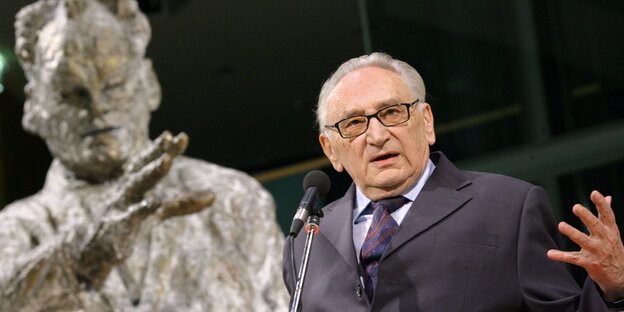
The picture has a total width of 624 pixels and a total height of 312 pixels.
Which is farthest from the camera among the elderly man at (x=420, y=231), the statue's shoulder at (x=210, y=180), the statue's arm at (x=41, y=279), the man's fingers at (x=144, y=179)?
the statue's shoulder at (x=210, y=180)

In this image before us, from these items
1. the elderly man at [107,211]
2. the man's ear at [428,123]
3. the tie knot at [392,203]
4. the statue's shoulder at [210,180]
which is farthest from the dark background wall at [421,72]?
the tie knot at [392,203]

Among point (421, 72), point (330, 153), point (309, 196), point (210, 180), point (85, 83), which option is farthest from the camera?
point (421, 72)

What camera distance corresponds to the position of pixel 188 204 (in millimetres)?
3086

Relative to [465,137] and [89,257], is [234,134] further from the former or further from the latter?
[89,257]

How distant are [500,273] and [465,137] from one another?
3421 millimetres

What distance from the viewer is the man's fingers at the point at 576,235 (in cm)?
158

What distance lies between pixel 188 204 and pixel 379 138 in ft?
4.23

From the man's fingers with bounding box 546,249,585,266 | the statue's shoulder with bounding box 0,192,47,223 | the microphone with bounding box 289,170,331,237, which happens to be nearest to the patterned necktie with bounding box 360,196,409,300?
the microphone with bounding box 289,170,331,237

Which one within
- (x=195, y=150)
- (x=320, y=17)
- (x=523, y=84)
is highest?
(x=320, y=17)

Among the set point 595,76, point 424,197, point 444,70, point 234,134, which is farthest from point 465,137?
point 424,197

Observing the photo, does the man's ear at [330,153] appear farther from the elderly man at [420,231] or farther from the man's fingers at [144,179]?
the man's fingers at [144,179]

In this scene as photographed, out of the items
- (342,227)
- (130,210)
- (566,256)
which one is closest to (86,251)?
(130,210)

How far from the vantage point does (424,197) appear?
188 centimetres

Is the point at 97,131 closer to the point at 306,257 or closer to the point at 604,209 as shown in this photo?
the point at 306,257
